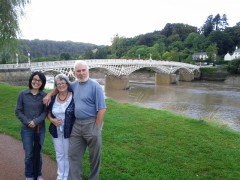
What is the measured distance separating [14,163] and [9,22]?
922 cm

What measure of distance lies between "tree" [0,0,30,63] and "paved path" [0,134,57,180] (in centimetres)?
767

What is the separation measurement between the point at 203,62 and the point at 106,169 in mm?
64466

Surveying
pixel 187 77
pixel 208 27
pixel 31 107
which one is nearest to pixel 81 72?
pixel 31 107

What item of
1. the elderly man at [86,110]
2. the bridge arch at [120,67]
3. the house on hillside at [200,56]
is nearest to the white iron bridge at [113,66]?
the bridge arch at [120,67]

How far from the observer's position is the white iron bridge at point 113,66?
2952cm

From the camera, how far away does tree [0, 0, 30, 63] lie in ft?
41.6

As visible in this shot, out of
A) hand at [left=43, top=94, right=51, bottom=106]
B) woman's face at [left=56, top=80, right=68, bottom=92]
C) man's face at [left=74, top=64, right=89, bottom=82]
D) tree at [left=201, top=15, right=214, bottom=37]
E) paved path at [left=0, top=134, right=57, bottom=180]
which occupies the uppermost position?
tree at [left=201, top=15, right=214, bottom=37]

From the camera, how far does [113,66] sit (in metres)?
39.8

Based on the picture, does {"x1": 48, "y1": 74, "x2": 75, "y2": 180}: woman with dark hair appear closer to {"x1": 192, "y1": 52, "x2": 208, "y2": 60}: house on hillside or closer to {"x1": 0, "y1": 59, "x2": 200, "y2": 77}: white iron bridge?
{"x1": 0, "y1": 59, "x2": 200, "y2": 77}: white iron bridge

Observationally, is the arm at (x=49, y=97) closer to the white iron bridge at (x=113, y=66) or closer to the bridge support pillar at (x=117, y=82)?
the white iron bridge at (x=113, y=66)

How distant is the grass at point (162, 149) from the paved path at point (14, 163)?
1.57 ft

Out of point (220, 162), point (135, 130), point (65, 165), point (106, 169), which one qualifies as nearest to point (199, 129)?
point (135, 130)

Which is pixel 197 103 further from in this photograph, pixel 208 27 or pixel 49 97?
pixel 208 27

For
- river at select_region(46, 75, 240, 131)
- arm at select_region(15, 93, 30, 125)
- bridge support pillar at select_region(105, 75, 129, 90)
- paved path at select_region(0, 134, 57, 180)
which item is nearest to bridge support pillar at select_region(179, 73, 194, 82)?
bridge support pillar at select_region(105, 75, 129, 90)
